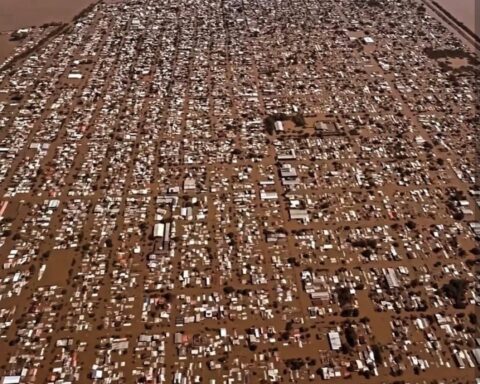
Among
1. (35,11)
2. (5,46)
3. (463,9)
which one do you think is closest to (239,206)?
(5,46)

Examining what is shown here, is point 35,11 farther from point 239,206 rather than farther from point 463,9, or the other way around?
point 463,9

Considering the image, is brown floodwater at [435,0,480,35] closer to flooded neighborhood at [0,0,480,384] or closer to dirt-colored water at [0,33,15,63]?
flooded neighborhood at [0,0,480,384]

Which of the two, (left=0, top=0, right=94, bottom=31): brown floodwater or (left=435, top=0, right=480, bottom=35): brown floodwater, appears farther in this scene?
(left=0, top=0, right=94, bottom=31): brown floodwater

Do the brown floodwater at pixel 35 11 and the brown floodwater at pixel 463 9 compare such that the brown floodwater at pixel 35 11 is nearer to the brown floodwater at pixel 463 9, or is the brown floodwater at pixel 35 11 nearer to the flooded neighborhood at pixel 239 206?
the flooded neighborhood at pixel 239 206

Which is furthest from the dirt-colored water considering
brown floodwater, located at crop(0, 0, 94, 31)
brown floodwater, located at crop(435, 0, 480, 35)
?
brown floodwater, located at crop(435, 0, 480, 35)

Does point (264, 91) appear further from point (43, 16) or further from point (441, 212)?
point (43, 16)

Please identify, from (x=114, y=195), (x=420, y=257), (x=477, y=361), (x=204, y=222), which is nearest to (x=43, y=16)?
(x=114, y=195)

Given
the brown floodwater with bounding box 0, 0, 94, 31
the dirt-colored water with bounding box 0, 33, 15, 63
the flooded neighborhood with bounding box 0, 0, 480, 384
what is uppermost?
the brown floodwater with bounding box 0, 0, 94, 31
